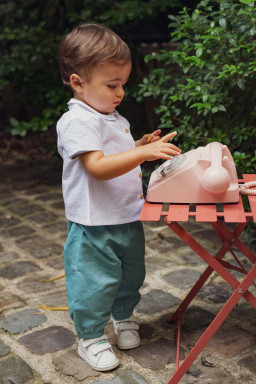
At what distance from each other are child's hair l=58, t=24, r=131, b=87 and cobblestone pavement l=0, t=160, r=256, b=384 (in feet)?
3.90

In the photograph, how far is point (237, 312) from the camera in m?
2.61

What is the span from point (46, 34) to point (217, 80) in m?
2.60

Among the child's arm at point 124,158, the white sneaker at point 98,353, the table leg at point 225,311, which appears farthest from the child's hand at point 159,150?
the white sneaker at point 98,353

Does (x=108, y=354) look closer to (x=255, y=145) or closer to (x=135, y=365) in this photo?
(x=135, y=365)

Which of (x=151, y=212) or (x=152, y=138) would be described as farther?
(x=152, y=138)

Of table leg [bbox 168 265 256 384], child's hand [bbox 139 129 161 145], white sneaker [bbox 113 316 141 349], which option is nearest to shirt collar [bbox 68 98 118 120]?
child's hand [bbox 139 129 161 145]

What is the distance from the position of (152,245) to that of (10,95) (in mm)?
4410

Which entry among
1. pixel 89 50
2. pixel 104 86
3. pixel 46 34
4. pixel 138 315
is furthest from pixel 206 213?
pixel 46 34

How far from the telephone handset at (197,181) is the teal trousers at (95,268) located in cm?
28

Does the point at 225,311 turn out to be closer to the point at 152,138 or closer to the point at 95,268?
the point at 95,268

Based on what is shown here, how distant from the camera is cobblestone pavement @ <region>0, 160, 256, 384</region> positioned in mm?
2139

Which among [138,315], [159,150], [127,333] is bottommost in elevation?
[138,315]

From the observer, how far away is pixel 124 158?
1.91 metres

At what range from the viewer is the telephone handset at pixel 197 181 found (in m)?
1.88
